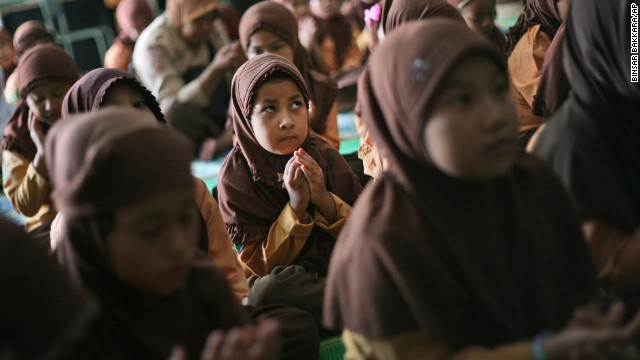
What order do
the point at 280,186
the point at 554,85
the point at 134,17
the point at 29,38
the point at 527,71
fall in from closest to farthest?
1. the point at 554,85
2. the point at 280,186
3. the point at 527,71
4. the point at 29,38
5. the point at 134,17

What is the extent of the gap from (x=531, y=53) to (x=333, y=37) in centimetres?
258

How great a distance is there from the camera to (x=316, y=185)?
195 centimetres

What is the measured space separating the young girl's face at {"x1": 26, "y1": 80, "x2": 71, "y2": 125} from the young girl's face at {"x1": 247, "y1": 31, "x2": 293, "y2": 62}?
0.94 meters

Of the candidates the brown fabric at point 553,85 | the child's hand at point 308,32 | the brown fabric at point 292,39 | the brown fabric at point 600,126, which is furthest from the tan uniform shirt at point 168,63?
the brown fabric at point 600,126

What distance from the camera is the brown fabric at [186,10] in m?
4.29

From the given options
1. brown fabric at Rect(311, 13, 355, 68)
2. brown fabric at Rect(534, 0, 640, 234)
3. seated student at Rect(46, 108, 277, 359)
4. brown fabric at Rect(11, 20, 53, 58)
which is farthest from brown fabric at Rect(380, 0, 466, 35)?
brown fabric at Rect(11, 20, 53, 58)

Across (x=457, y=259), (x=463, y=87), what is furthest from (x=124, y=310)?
(x=463, y=87)

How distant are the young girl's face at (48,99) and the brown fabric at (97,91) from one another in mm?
385

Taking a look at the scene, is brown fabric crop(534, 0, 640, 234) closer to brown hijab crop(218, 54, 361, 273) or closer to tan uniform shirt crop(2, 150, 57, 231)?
brown hijab crop(218, 54, 361, 273)

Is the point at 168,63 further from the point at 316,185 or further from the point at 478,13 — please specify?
the point at 316,185

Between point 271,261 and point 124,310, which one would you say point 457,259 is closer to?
point 124,310

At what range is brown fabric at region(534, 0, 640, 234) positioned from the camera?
139 cm

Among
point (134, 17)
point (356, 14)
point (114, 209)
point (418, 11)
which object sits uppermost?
point (114, 209)

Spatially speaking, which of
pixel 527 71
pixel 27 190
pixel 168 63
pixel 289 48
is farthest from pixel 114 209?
pixel 168 63
